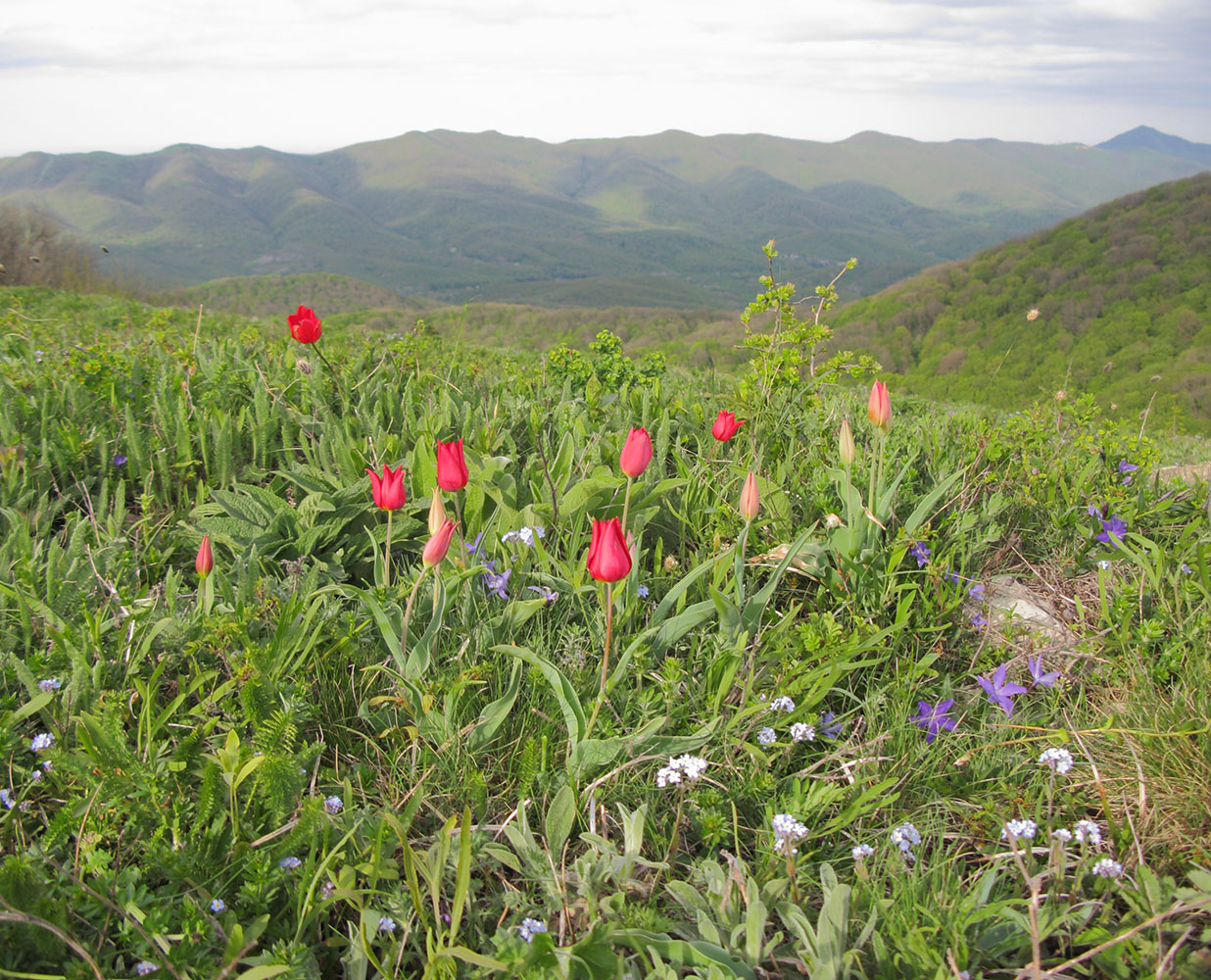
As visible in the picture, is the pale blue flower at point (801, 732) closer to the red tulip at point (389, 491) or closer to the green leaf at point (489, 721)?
the green leaf at point (489, 721)

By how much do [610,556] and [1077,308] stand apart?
77.5 metres

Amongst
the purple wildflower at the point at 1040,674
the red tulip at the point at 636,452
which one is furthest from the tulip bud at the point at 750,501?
the purple wildflower at the point at 1040,674

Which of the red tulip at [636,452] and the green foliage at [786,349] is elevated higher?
the green foliage at [786,349]

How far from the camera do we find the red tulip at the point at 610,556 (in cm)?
140

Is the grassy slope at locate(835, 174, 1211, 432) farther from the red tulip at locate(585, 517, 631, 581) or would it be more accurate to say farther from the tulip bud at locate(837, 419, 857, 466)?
the red tulip at locate(585, 517, 631, 581)

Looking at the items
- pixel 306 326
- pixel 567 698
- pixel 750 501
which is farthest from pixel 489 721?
pixel 306 326

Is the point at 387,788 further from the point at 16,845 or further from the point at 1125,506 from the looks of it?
the point at 1125,506

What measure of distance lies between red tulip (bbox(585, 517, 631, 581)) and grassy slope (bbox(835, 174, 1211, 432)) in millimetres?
43463

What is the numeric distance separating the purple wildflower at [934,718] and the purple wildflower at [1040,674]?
9.2 inches

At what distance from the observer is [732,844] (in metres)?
1.56

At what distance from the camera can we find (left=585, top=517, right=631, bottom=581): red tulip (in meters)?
1.40

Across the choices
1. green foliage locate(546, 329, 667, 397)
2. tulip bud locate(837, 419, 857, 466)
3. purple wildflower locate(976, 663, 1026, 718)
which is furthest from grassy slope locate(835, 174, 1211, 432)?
purple wildflower locate(976, 663, 1026, 718)

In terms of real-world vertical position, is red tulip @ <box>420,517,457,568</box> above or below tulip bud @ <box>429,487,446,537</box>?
below

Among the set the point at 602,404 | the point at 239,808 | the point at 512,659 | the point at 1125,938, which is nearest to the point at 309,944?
the point at 239,808
